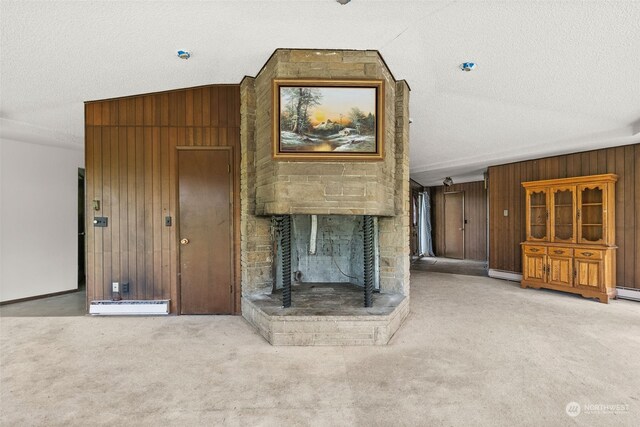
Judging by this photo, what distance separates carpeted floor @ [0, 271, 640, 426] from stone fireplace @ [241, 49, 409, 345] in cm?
24

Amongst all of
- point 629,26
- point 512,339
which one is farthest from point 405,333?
point 629,26

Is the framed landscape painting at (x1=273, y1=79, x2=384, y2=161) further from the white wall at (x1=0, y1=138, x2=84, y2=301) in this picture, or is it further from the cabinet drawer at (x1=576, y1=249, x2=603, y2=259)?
the white wall at (x1=0, y1=138, x2=84, y2=301)

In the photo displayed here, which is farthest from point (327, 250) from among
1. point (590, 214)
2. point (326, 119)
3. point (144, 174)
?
point (590, 214)

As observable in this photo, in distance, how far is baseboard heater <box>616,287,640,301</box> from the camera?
4570 mm

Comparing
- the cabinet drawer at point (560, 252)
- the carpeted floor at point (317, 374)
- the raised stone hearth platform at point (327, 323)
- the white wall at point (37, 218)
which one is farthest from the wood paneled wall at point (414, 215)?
the white wall at point (37, 218)

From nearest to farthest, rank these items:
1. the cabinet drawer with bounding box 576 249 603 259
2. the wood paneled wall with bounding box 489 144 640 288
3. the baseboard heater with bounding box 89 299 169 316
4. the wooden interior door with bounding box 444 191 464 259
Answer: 1. the baseboard heater with bounding box 89 299 169 316
2. the cabinet drawer with bounding box 576 249 603 259
3. the wood paneled wall with bounding box 489 144 640 288
4. the wooden interior door with bounding box 444 191 464 259

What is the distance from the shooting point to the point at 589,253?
4.59m

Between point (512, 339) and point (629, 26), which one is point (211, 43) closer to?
point (629, 26)

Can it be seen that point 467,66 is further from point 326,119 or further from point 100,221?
point 100,221

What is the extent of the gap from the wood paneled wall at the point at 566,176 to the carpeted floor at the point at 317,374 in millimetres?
1610

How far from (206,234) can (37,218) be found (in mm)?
3194

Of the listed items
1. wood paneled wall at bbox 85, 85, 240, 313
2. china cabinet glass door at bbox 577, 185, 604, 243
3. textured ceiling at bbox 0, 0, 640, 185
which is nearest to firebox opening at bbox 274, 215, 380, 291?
wood paneled wall at bbox 85, 85, 240, 313
